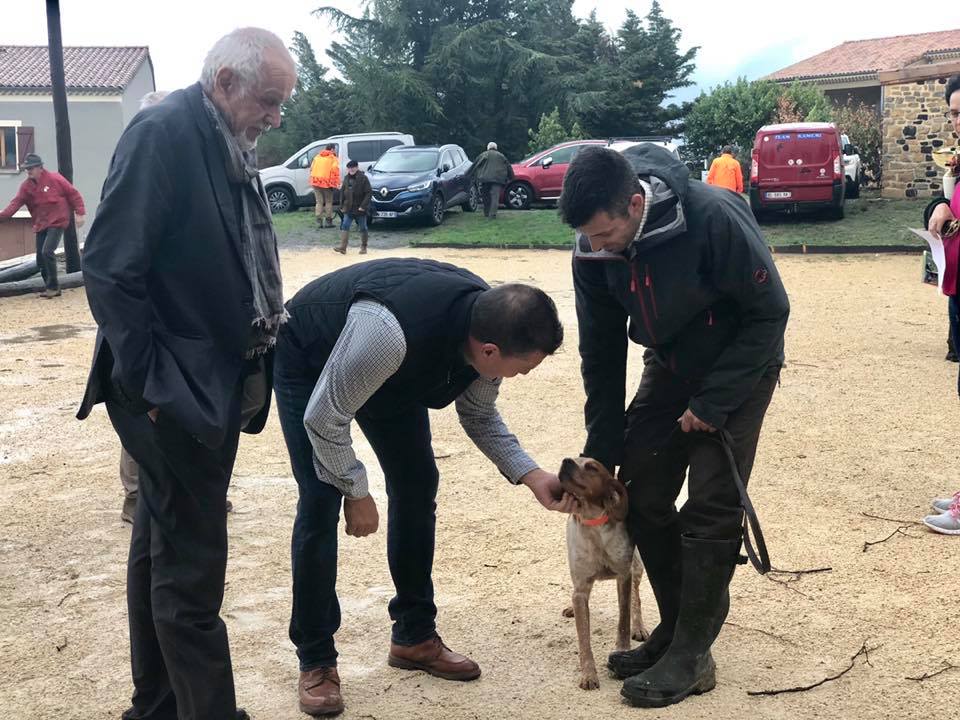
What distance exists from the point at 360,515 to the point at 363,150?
23981 millimetres

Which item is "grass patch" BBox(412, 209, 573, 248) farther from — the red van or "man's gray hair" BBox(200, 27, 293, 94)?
"man's gray hair" BBox(200, 27, 293, 94)

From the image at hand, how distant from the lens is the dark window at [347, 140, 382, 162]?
26.5 metres

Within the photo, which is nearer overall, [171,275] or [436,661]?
[171,275]

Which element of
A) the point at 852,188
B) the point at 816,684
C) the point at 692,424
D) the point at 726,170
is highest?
the point at 726,170

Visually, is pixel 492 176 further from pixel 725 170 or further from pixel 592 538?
pixel 592 538

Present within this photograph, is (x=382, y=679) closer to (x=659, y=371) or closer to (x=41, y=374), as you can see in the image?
(x=659, y=371)

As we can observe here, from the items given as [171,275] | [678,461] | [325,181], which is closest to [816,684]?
[678,461]

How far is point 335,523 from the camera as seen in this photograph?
3611 millimetres

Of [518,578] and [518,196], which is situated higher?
[518,196]

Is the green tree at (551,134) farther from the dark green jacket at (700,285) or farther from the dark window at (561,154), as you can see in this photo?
the dark green jacket at (700,285)

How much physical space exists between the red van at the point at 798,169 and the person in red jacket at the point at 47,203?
12.5 metres

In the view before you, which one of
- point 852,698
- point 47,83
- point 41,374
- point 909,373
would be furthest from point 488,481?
point 47,83

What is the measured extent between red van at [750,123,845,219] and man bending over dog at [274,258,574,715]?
17933 millimetres

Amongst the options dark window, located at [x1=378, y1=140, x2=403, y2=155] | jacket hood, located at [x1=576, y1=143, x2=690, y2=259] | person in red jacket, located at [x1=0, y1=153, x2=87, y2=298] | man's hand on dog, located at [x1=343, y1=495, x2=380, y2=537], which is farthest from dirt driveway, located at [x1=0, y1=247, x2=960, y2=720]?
dark window, located at [x1=378, y1=140, x2=403, y2=155]
